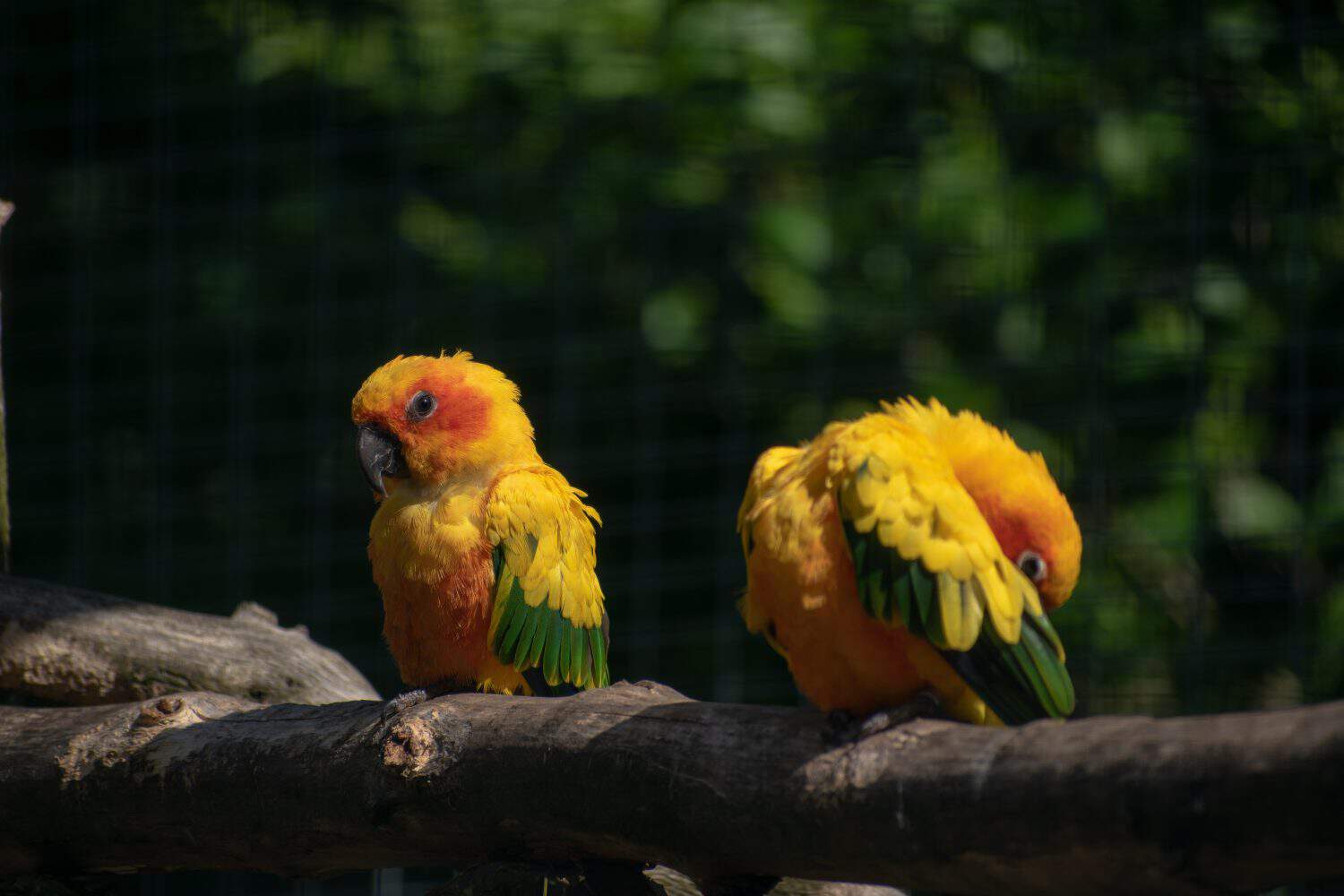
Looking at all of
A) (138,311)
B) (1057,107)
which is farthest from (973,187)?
(138,311)

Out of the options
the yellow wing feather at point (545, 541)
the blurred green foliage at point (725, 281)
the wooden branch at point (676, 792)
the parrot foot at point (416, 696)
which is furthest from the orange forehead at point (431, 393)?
the blurred green foliage at point (725, 281)

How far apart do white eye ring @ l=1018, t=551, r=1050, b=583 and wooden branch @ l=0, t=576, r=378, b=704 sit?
1.46m

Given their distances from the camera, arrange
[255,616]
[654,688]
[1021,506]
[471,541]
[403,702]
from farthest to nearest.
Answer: [255,616] < [471,541] < [403,702] < [654,688] < [1021,506]

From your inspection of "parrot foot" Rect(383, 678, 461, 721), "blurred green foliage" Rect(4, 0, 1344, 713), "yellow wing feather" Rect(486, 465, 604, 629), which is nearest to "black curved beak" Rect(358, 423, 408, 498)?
"yellow wing feather" Rect(486, 465, 604, 629)

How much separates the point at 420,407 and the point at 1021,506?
1111mm

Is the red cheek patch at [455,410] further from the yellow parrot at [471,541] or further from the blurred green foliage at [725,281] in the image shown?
the blurred green foliage at [725,281]

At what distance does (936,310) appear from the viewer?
4.30 m

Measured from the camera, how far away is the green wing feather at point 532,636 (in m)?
2.47

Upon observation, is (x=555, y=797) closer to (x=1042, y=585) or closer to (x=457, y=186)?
(x=1042, y=585)

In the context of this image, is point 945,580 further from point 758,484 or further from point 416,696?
point 416,696

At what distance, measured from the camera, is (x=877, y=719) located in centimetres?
183

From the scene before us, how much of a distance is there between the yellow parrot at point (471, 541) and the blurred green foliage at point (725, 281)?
1.67 meters

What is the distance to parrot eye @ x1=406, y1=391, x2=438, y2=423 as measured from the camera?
8.71 feet

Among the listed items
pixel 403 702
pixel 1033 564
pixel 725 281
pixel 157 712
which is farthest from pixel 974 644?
pixel 725 281
